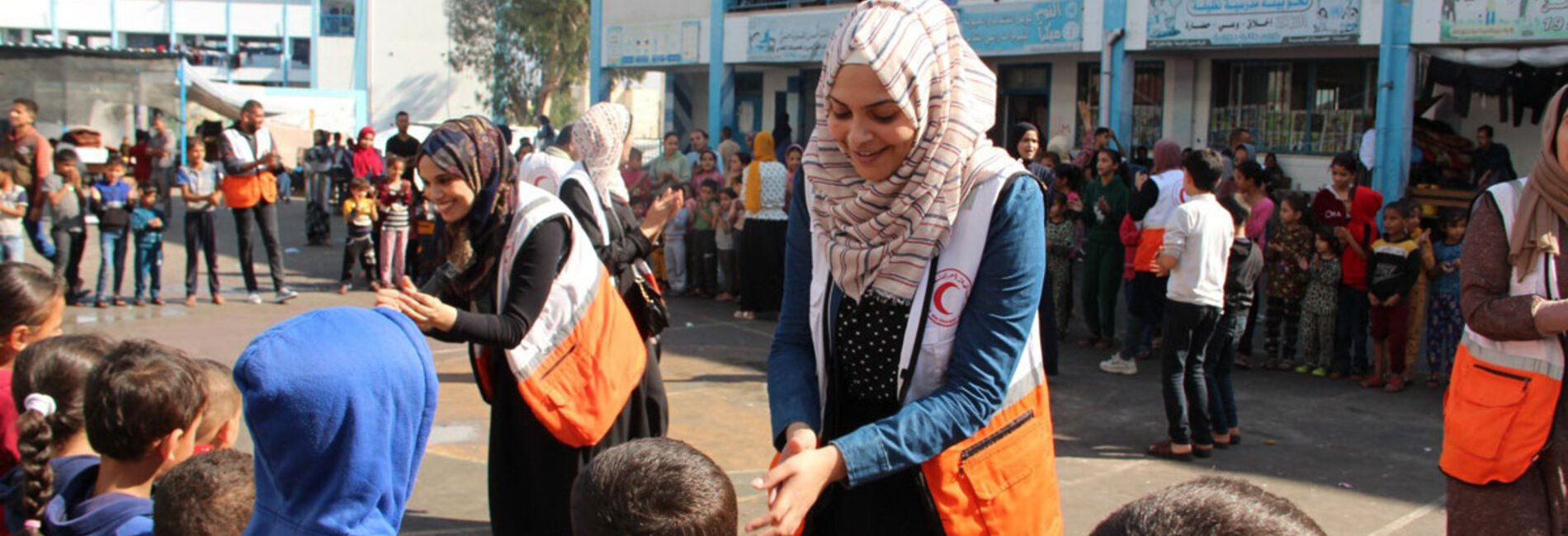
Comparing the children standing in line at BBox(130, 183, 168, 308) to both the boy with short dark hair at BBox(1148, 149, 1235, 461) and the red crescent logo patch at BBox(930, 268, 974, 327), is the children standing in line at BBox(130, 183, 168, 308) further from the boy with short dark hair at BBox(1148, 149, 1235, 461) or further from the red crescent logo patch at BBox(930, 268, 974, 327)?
the red crescent logo patch at BBox(930, 268, 974, 327)

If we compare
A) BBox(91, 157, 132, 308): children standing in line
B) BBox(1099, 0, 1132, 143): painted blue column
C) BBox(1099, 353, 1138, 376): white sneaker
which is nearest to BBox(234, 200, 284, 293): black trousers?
BBox(91, 157, 132, 308): children standing in line

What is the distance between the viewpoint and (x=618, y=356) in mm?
4184

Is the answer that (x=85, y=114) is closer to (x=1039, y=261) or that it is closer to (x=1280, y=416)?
(x=1280, y=416)

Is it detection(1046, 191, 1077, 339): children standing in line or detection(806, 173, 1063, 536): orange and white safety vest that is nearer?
detection(806, 173, 1063, 536): orange and white safety vest

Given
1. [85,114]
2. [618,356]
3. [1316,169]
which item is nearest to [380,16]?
[85,114]

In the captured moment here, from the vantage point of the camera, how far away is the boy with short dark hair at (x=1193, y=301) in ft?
20.4

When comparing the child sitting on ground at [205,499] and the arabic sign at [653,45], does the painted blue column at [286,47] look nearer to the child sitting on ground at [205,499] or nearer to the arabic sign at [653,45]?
the arabic sign at [653,45]

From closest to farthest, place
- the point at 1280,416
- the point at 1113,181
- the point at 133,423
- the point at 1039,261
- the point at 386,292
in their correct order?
the point at 1039,261 < the point at 133,423 < the point at 386,292 < the point at 1280,416 < the point at 1113,181

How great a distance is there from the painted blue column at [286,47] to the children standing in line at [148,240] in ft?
155

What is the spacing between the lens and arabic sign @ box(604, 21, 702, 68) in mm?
21859

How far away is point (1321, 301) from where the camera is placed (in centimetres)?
859

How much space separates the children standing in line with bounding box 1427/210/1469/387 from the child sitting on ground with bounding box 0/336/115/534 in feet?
24.7

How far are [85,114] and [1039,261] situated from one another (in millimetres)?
22950

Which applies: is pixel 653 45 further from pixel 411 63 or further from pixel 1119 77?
pixel 411 63
